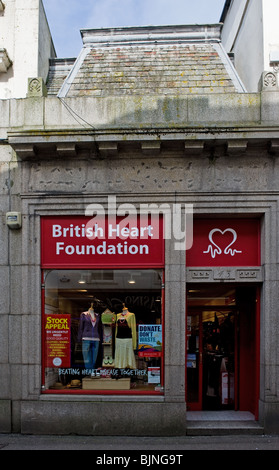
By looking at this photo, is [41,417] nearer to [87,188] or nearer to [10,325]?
[10,325]

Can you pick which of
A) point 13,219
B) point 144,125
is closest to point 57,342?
point 13,219

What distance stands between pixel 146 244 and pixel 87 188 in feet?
5.43

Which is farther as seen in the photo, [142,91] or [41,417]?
[142,91]

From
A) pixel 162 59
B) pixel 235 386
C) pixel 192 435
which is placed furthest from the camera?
pixel 162 59

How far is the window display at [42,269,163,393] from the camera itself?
924cm

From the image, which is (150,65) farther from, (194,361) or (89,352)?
→ (194,361)

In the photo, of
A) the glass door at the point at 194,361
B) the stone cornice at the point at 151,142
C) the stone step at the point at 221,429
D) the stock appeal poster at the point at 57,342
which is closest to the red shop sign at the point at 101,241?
the stock appeal poster at the point at 57,342

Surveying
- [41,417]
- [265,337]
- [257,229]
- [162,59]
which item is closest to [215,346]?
[265,337]

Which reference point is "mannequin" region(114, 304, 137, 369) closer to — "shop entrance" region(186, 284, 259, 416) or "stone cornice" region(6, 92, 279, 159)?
"shop entrance" region(186, 284, 259, 416)

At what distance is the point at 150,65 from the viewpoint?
11.0 meters

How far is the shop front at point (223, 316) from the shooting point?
30.8 feet

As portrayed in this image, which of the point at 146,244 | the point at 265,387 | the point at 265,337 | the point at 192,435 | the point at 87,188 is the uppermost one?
the point at 87,188

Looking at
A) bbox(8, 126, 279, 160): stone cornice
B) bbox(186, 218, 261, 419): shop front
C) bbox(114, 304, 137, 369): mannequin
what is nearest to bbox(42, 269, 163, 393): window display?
bbox(114, 304, 137, 369): mannequin

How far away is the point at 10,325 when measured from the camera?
922 cm
